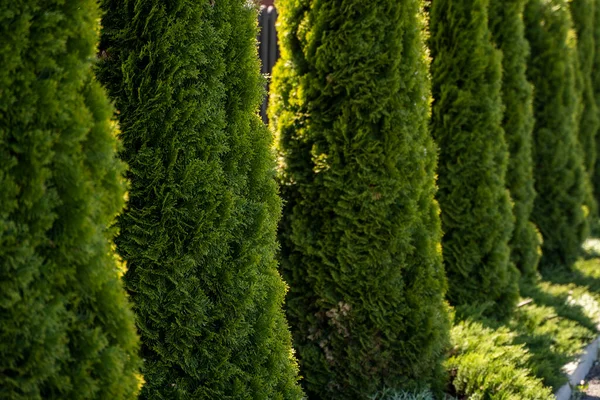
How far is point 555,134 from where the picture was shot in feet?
29.6

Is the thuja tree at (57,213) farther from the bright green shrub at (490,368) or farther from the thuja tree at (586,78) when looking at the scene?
the thuja tree at (586,78)

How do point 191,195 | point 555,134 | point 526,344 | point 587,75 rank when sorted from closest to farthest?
1. point 191,195
2. point 526,344
3. point 555,134
4. point 587,75

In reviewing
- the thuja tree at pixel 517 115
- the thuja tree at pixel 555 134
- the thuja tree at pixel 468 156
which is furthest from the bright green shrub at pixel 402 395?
the thuja tree at pixel 555 134

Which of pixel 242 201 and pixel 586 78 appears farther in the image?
pixel 586 78

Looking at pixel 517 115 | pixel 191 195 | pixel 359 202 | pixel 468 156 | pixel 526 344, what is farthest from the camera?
pixel 517 115

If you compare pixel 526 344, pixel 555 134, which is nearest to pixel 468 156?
pixel 526 344

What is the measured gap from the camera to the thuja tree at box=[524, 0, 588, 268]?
346 inches

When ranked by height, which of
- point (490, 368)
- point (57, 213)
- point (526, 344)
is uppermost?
point (57, 213)

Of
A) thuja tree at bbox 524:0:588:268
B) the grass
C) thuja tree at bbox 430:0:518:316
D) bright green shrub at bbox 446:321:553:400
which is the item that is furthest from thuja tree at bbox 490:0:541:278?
bright green shrub at bbox 446:321:553:400

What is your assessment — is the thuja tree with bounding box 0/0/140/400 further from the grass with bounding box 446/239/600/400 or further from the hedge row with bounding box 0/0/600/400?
the grass with bounding box 446/239/600/400

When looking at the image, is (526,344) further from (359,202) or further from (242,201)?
(242,201)

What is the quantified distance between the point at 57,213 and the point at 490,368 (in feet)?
11.7

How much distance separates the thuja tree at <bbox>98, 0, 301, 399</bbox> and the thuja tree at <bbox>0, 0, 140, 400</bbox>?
63 cm

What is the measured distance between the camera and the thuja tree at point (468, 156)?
625 cm
